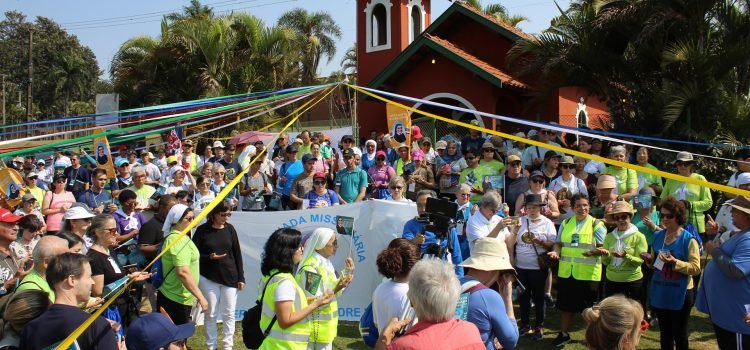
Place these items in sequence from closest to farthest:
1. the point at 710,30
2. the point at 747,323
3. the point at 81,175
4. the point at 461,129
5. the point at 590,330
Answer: the point at 590,330 → the point at 747,323 → the point at 710,30 → the point at 81,175 → the point at 461,129

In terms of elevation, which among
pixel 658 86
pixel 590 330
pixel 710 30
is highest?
pixel 710 30

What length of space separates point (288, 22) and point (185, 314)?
37687 mm

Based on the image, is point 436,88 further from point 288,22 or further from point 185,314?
point 288,22

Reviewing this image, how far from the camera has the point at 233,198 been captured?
1012 centimetres

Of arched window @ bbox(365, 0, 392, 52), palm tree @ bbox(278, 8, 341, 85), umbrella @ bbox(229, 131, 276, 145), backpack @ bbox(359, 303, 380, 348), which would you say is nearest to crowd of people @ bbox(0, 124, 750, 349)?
backpack @ bbox(359, 303, 380, 348)

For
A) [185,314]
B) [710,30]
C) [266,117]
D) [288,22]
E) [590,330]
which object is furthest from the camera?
[288,22]

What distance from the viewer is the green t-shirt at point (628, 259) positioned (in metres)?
7.01

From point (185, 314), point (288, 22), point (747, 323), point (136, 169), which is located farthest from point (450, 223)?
point (288, 22)

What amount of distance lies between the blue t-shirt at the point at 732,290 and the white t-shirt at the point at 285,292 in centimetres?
343

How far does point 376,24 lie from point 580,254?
17.5m

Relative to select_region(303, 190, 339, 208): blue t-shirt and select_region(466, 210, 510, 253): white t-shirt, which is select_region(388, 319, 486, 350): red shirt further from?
select_region(303, 190, 339, 208): blue t-shirt

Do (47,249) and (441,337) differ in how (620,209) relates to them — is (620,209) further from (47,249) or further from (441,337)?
(47,249)

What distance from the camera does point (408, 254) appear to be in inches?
173

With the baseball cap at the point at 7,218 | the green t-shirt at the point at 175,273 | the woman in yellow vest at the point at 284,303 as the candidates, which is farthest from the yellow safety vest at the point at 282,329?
the baseball cap at the point at 7,218
